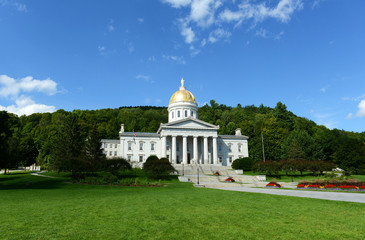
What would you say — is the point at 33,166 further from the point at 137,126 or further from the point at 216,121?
the point at 216,121

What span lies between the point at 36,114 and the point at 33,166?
→ 48.2 meters

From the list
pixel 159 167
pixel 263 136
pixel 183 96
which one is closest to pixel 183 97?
pixel 183 96

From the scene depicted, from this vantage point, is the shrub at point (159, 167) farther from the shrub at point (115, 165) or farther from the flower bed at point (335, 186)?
the flower bed at point (335, 186)

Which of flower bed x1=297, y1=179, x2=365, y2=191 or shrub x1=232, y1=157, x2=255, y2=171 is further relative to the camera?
shrub x1=232, y1=157, x2=255, y2=171

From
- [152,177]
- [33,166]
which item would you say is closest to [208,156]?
[152,177]

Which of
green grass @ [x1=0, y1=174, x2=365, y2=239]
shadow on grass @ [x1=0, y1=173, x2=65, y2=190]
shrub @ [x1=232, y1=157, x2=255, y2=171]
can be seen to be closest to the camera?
green grass @ [x1=0, y1=174, x2=365, y2=239]

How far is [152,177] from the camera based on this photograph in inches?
1469

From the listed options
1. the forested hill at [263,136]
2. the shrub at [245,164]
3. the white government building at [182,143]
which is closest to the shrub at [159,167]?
the forested hill at [263,136]

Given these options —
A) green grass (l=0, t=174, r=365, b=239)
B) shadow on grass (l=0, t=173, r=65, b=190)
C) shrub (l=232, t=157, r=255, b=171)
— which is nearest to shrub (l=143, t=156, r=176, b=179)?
shadow on grass (l=0, t=173, r=65, b=190)

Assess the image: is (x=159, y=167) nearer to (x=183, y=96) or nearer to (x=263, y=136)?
(x=183, y=96)

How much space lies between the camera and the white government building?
59031 mm

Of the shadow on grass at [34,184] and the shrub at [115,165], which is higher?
the shrub at [115,165]

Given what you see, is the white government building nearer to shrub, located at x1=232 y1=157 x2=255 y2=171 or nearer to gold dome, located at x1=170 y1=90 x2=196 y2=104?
gold dome, located at x1=170 y1=90 x2=196 y2=104

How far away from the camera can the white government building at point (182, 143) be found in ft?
194
